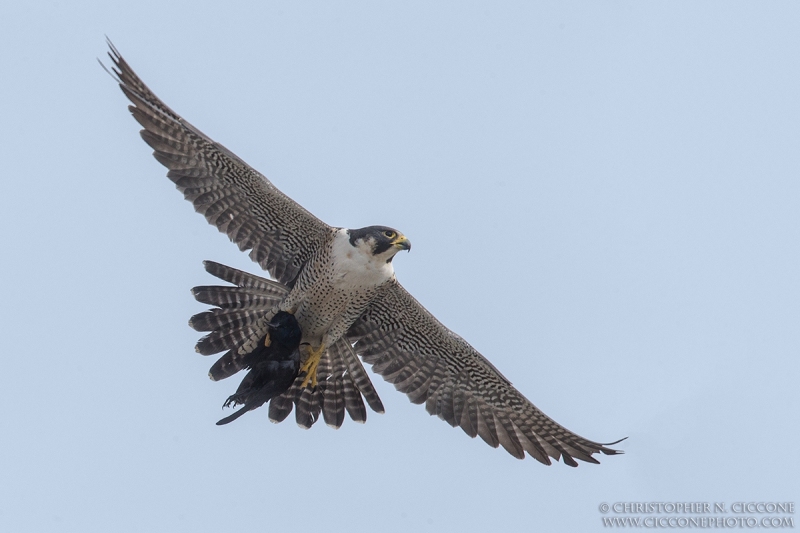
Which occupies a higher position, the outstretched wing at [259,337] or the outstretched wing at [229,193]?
the outstretched wing at [229,193]

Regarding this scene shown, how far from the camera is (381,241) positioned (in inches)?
588

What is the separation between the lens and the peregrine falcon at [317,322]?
1519 centimetres

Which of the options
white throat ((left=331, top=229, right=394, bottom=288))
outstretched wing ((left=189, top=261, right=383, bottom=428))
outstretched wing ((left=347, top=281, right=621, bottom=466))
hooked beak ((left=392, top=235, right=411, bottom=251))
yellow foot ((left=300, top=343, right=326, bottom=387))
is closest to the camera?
hooked beak ((left=392, top=235, right=411, bottom=251))

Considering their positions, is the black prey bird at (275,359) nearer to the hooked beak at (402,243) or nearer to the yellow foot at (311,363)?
the yellow foot at (311,363)

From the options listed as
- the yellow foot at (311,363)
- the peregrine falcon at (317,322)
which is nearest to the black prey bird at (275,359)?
the peregrine falcon at (317,322)

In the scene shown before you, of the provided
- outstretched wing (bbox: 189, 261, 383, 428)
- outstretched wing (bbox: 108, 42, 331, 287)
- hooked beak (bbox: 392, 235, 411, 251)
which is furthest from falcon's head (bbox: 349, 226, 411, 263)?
outstretched wing (bbox: 189, 261, 383, 428)

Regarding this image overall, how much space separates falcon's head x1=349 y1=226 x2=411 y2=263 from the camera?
14.9m

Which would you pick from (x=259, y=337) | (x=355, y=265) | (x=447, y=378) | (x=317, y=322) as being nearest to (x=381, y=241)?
(x=355, y=265)

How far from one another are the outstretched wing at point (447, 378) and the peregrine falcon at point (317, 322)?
1cm

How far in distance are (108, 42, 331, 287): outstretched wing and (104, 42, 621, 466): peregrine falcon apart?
13 millimetres

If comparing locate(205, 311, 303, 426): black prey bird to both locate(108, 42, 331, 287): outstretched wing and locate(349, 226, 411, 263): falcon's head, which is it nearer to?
locate(108, 42, 331, 287): outstretched wing

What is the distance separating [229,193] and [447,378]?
11.9 feet

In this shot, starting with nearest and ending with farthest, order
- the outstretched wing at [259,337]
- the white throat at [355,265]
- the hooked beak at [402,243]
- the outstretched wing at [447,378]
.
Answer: the hooked beak at [402,243] → the white throat at [355,265] → the outstretched wing at [259,337] → the outstretched wing at [447,378]

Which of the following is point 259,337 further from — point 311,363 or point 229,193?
point 229,193
